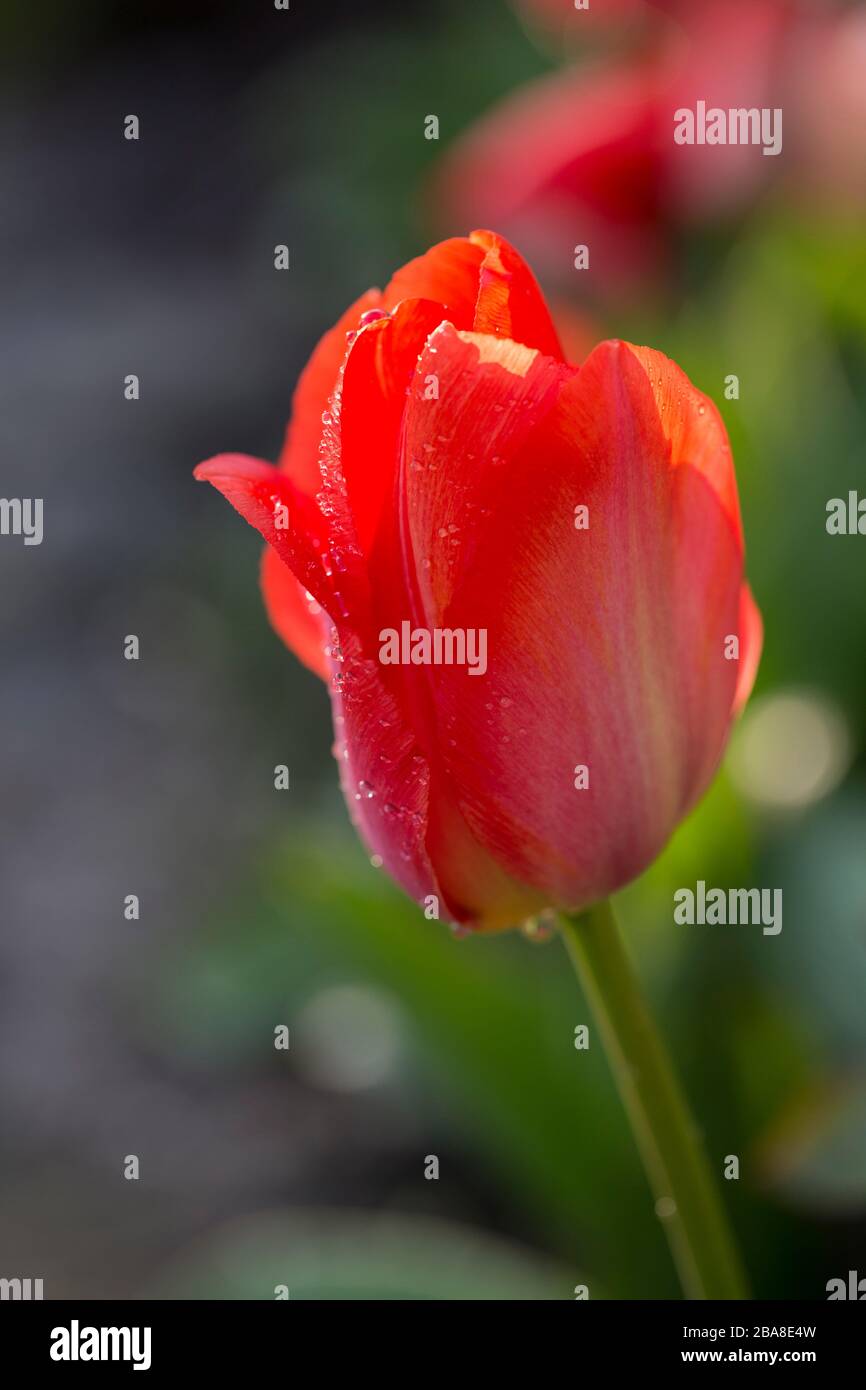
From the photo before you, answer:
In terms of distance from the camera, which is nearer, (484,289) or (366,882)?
(484,289)

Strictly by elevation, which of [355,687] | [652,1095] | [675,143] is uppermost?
[675,143]

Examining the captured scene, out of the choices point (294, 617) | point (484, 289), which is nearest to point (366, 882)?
point (294, 617)

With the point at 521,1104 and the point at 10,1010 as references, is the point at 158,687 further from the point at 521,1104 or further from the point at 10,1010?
the point at 521,1104

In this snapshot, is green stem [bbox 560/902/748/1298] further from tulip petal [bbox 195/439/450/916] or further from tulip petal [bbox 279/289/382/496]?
tulip petal [bbox 279/289/382/496]

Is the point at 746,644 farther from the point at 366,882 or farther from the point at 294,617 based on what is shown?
the point at 366,882

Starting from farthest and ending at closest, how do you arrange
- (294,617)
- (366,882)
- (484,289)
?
1. (366,882)
2. (294,617)
3. (484,289)
